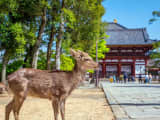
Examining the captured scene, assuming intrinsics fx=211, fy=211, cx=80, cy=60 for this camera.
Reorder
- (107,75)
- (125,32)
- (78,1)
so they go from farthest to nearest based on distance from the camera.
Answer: (125,32) → (107,75) → (78,1)

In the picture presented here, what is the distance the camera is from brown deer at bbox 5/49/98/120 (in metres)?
4.36

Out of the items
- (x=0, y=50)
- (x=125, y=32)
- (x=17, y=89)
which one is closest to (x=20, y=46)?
(x=0, y=50)

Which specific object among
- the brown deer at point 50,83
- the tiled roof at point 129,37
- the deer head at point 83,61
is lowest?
the brown deer at point 50,83

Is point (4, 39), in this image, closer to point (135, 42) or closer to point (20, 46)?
point (20, 46)

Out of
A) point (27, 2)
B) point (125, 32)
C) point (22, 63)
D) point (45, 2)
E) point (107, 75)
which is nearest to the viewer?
point (45, 2)

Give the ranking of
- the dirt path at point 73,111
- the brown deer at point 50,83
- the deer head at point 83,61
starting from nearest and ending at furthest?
the brown deer at point 50,83, the deer head at point 83,61, the dirt path at point 73,111

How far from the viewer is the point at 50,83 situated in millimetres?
4445

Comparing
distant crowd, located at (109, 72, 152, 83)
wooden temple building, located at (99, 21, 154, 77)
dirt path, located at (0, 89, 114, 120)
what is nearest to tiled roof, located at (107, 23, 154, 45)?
wooden temple building, located at (99, 21, 154, 77)

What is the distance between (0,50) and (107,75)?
3002cm

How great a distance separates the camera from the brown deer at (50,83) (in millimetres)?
4355

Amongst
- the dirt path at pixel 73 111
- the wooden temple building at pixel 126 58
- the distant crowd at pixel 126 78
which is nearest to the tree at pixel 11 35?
the dirt path at pixel 73 111

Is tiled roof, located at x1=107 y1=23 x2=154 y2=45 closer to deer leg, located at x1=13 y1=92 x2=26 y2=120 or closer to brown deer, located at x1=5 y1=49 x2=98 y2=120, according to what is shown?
brown deer, located at x1=5 y1=49 x2=98 y2=120

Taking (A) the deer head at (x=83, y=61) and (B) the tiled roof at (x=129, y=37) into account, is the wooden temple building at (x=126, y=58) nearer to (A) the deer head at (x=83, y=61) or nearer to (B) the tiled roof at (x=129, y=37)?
(B) the tiled roof at (x=129, y=37)

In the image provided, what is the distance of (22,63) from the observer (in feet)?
62.8
